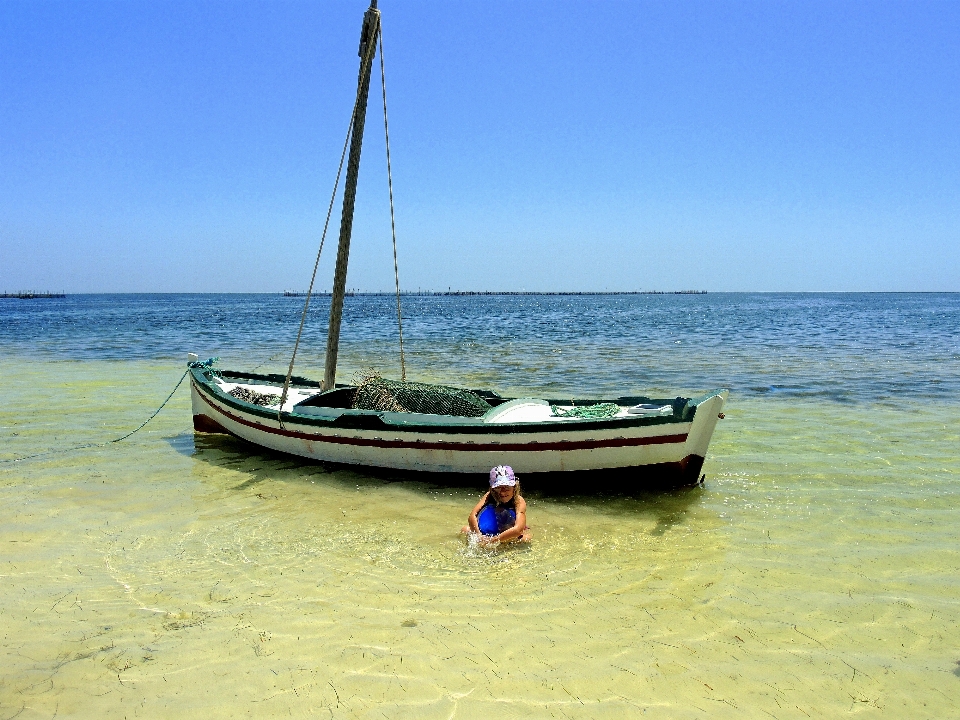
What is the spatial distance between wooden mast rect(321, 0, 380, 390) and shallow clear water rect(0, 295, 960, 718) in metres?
2.20

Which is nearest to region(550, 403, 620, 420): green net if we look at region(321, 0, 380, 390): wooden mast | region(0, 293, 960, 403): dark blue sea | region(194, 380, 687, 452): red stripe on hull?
region(194, 380, 687, 452): red stripe on hull

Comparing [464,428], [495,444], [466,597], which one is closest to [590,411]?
[495,444]

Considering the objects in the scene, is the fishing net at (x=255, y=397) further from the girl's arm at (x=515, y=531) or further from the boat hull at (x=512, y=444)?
the girl's arm at (x=515, y=531)

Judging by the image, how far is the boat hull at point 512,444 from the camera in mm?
8305

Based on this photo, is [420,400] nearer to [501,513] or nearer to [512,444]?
[512,444]

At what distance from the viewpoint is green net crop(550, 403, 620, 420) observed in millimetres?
9141

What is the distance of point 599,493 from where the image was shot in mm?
8844

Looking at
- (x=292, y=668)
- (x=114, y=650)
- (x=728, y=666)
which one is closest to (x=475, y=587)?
(x=292, y=668)

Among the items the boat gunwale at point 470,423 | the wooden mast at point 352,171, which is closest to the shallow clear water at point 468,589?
the boat gunwale at point 470,423

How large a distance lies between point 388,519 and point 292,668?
3.34 metres

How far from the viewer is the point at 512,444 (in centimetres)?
870

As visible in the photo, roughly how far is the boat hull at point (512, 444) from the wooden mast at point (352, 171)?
62.2 inches

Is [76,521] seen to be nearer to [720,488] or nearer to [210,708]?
[210,708]

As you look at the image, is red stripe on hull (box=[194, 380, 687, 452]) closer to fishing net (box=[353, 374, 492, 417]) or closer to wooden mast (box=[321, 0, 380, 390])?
fishing net (box=[353, 374, 492, 417])
